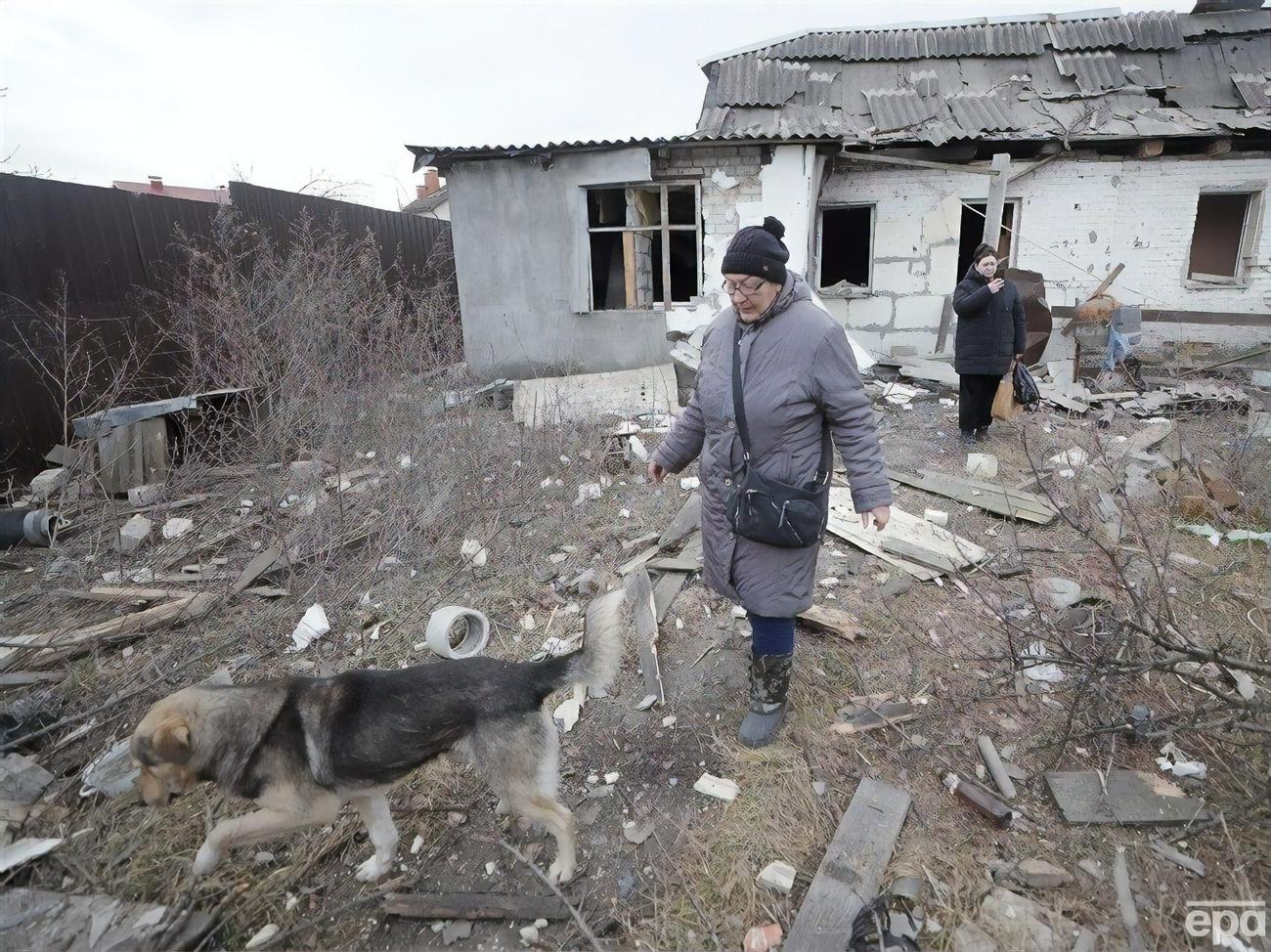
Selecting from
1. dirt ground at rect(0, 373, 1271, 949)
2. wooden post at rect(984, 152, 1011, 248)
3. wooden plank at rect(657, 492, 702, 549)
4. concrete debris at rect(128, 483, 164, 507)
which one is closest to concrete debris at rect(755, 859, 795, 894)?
dirt ground at rect(0, 373, 1271, 949)

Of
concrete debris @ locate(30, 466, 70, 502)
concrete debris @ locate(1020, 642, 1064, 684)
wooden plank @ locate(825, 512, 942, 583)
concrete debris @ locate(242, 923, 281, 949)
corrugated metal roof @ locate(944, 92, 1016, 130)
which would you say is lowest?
concrete debris @ locate(242, 923, 281, 949)

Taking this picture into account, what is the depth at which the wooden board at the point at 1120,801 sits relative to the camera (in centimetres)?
229

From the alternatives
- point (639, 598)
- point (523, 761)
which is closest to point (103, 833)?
point (523, 761)

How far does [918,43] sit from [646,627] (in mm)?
12813

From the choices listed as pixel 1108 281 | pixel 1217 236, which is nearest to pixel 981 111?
pixel 1108 281

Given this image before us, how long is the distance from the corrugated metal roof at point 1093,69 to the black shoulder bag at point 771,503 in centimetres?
1198

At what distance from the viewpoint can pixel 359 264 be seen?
25.1ft

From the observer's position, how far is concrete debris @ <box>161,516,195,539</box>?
4852 mm

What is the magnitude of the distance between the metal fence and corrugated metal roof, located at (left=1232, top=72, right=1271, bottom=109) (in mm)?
14966

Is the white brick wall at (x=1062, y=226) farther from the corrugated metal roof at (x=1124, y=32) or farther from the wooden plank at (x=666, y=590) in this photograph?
the wooden plank at (x=666, y=590)

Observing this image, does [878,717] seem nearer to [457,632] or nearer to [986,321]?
[457,632]

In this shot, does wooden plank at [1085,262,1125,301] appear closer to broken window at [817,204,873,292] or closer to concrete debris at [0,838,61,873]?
broken window at [817,204,873,292]

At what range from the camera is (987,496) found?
5195mm

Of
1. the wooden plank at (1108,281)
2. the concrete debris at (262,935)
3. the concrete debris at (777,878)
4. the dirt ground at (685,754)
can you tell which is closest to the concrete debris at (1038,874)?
the dirt ground at (685,754)
